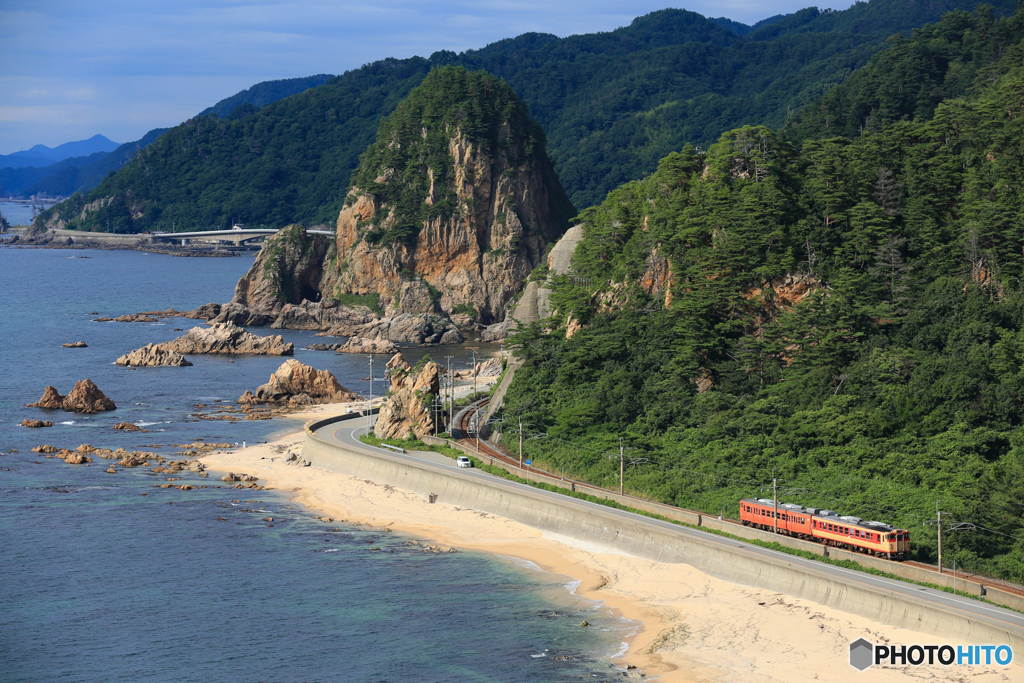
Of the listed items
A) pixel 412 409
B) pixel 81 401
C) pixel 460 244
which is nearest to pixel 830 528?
pixel 412 409

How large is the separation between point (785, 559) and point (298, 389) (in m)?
68.4

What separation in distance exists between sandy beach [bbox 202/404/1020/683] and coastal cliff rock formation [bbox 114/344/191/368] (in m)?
66.7

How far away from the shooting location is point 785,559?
54.6m

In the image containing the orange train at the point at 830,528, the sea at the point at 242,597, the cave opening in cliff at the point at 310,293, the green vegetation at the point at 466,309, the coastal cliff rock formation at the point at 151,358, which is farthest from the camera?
the cave opening in cliff at the point at 310,293

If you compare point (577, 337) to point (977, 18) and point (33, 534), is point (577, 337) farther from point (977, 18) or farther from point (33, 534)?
point (977, 18)

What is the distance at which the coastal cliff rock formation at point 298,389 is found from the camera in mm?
111312

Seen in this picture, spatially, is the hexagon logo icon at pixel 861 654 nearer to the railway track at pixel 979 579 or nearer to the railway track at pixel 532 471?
Result: the railway track at pixel 979 579

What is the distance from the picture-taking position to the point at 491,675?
151 ft

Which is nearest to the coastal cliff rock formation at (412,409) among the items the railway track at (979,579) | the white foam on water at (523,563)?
the white foam on water at (523,563)

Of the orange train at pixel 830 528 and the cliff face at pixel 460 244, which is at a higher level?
the cliff face at pixel 460 244

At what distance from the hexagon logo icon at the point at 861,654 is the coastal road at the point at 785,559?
3.19 m

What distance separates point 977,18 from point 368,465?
103 m

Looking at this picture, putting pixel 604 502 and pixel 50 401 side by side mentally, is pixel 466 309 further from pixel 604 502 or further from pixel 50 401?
pixel 604 502

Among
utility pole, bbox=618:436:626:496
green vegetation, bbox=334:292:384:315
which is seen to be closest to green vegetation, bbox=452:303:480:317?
green vegetation, bbox=334:292:384:315
